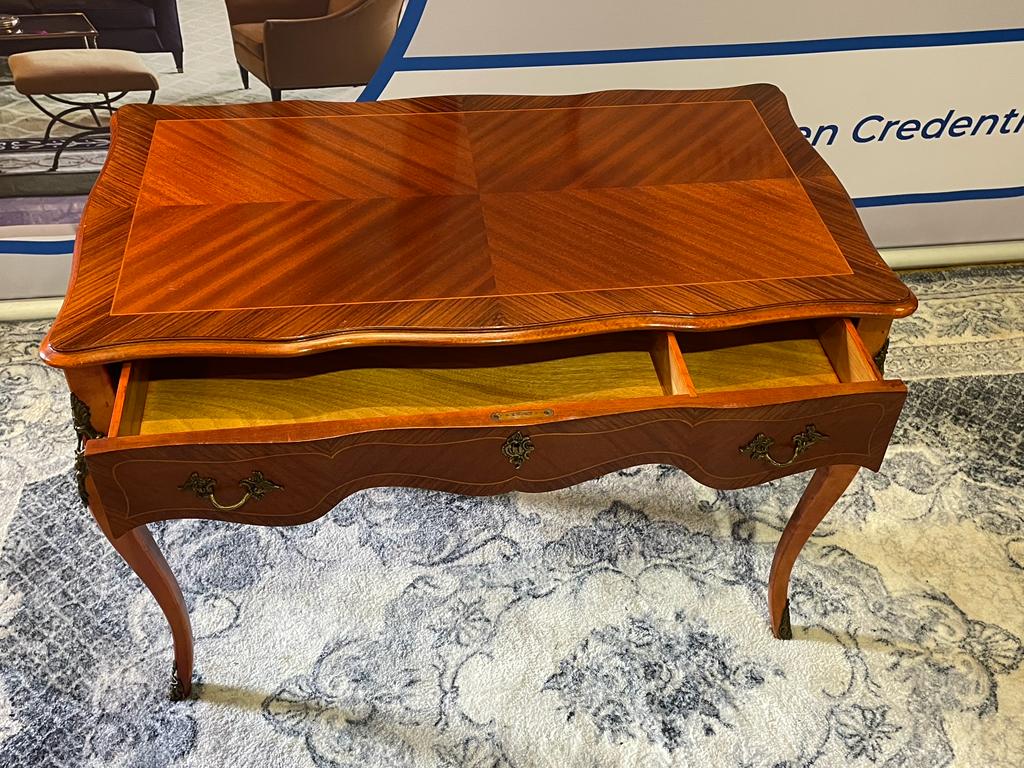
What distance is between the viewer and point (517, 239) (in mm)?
1134

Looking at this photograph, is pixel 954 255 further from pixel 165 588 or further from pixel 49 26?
pixel 49 26

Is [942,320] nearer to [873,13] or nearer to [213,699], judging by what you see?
[873,13]

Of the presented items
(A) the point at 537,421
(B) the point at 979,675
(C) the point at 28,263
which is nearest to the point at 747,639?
(B) the point at 979,675

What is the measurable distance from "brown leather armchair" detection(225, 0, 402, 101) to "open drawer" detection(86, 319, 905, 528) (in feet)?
2.37

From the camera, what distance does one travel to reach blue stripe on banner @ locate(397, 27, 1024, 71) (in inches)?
66.3

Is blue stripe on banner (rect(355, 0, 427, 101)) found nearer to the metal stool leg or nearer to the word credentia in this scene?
the metal stool leg

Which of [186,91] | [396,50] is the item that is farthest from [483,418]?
[186,91]

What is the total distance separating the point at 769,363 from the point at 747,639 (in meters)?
0.49

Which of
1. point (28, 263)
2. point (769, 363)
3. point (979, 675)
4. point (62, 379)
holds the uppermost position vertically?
point (769, 363)

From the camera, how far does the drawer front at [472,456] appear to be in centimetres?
96

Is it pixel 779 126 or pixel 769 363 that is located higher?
pixel 779 126

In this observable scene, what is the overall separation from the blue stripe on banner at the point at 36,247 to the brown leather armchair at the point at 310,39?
547 millimetres

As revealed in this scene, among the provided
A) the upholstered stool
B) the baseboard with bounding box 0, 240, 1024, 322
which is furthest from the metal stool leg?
the baseboard with bounding box 0, 240, 1024, 322

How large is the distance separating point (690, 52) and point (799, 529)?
3.16ft
